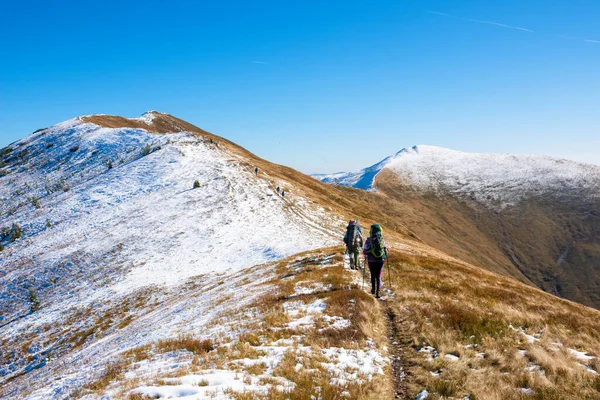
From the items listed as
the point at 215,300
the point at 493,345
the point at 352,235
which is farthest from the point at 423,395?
the point at 215,300

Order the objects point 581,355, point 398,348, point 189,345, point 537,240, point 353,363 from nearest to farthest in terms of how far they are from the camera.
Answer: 1. point 353,363
2. point 581,355
3. point 398,348
4. point 189,345
5. point 537,240

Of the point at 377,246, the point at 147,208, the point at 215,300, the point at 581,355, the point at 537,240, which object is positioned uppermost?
the point at 147,208

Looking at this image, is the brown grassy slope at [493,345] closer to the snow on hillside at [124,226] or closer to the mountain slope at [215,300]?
the mountain slope at [215,300]

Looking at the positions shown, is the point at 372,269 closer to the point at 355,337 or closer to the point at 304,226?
the point at 355,337

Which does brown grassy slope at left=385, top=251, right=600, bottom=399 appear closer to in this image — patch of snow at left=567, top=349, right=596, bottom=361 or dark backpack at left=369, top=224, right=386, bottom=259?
patch of snow at left=567, top=349, right=596, bottom=361

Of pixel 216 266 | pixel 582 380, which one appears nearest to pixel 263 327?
pixel 582 380

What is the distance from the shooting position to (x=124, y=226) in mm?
44500

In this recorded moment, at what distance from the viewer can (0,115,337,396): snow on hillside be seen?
3245 cm

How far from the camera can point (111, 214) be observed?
157 ft

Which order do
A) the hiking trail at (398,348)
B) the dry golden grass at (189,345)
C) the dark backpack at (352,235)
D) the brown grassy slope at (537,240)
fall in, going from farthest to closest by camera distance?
the brown grassy slope at (537,240)
the dark backpack at (352,235)
the dry golden grass at (189,345)
the hiking trail at (398,348)

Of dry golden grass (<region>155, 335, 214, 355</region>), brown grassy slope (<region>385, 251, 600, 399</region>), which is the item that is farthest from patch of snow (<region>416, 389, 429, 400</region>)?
dry golden grass (<region>155, 335, 214, 355</region>)

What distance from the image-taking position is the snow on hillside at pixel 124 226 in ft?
106

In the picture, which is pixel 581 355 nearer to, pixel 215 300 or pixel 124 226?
pixel 215 300

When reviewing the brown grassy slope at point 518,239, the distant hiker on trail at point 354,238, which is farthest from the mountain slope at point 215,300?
→ the brown grassy slope at point 518,239
